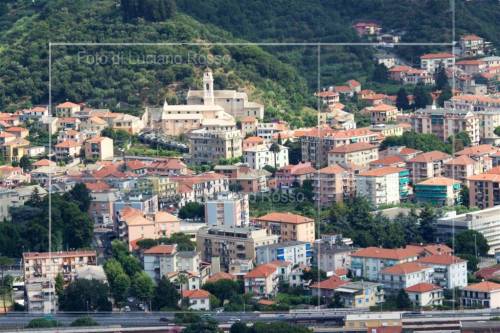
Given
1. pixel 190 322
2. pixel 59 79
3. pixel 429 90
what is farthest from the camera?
pixel 429 90

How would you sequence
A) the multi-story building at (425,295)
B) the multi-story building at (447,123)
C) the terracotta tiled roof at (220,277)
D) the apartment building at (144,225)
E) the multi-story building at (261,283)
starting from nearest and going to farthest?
the multi-story building at (425,295)
the multi-story building at (261,283)
the terracotta tiled roof at (220,277)
the apartment building at (144,225)
the multi-story building at (447,123)

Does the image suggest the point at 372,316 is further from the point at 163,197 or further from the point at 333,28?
the point at 333,28

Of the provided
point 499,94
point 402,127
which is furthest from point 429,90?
point 402,127

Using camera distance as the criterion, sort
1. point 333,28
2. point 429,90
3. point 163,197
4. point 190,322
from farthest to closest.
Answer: point 333,28, point 429,90, point 163,197, point 190,322

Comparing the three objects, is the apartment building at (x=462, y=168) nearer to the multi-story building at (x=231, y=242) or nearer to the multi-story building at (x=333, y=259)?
the multi-story building at (x=231, y=242)

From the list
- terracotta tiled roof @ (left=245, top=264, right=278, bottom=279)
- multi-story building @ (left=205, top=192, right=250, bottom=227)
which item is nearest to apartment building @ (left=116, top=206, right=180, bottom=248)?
multi-story building @ (left=205, top=192, right=250, bottom=227)

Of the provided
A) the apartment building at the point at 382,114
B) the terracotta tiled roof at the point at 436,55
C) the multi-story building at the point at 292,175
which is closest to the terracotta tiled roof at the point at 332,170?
the multi-story building at the point at 292,175
